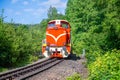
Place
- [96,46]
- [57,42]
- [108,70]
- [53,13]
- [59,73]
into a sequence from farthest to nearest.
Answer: [53,13], [57,42], [96,46], [59,73], [108,70]

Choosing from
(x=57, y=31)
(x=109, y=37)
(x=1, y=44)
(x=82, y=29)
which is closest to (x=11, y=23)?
(x=57, y=31)

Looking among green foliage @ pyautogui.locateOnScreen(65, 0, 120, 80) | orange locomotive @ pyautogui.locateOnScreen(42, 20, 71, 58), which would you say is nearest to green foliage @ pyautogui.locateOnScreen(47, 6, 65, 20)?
green foliage @ pyautogui.locateOnScreen(65, 0, 120, 80)

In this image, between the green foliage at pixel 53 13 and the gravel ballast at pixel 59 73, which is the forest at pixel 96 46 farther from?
the green foliage at pixel 53 13

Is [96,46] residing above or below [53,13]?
below

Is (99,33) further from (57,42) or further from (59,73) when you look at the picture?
(59,73)

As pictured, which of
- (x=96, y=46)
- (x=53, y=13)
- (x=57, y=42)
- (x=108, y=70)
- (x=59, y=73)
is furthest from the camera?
(x=53, y=13)

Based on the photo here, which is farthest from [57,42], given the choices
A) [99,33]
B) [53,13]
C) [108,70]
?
[53,13]

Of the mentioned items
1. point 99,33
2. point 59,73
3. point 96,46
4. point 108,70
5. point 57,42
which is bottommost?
point 59,73

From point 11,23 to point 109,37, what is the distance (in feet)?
40.6

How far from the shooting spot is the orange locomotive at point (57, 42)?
25.8 metres

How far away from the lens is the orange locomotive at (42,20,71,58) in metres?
25.8

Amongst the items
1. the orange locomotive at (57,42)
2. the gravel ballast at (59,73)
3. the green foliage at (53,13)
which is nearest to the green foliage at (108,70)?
the gravel ballast at (59,73)

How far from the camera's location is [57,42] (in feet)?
86.2

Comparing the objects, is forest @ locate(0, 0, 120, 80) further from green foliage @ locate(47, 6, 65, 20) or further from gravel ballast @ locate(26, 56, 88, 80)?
green foliage @ locate(47, 6, 65, 20)
